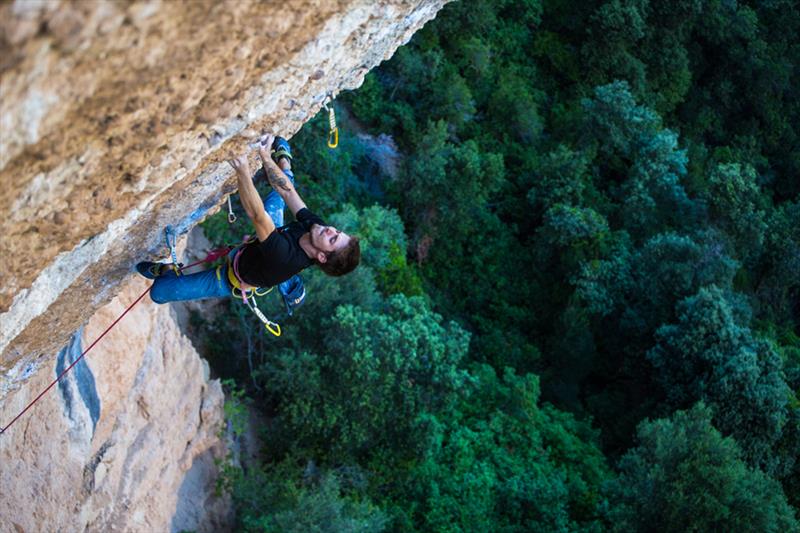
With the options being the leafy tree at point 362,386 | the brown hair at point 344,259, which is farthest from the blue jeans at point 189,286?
the leafy tree at point 362,386

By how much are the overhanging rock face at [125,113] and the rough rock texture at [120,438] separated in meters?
1.40

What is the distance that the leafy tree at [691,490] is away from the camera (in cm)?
1575

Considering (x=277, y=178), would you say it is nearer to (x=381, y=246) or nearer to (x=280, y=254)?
(x=280, y=254)

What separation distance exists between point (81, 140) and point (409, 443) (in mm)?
12318

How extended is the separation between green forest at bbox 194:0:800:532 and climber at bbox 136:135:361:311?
6.86m

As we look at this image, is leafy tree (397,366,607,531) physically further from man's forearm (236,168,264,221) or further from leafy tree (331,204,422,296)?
man's forearm (236,168,264,221)

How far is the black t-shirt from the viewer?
19.9 ft

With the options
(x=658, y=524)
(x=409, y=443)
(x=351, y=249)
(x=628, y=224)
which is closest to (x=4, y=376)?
(x=351, y=249)

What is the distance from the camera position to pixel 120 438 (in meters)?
10.0

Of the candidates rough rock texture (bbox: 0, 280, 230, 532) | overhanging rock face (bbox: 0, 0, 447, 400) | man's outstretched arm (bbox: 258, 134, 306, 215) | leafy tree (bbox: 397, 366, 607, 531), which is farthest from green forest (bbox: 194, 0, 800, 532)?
overhanging rock face (bbox: 0, 0, 447, 400)

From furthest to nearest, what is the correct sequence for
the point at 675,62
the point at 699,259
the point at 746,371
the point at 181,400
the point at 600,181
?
the point at 675,62 → the point at 600,181 → the point at 699,259 → the point at 746,371 → the point at 181,400

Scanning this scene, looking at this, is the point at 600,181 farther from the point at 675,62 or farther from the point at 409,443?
the point at 409,443

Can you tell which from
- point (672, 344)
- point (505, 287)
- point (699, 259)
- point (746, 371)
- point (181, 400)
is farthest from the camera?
point (505, 287)

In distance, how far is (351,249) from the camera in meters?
5.96
